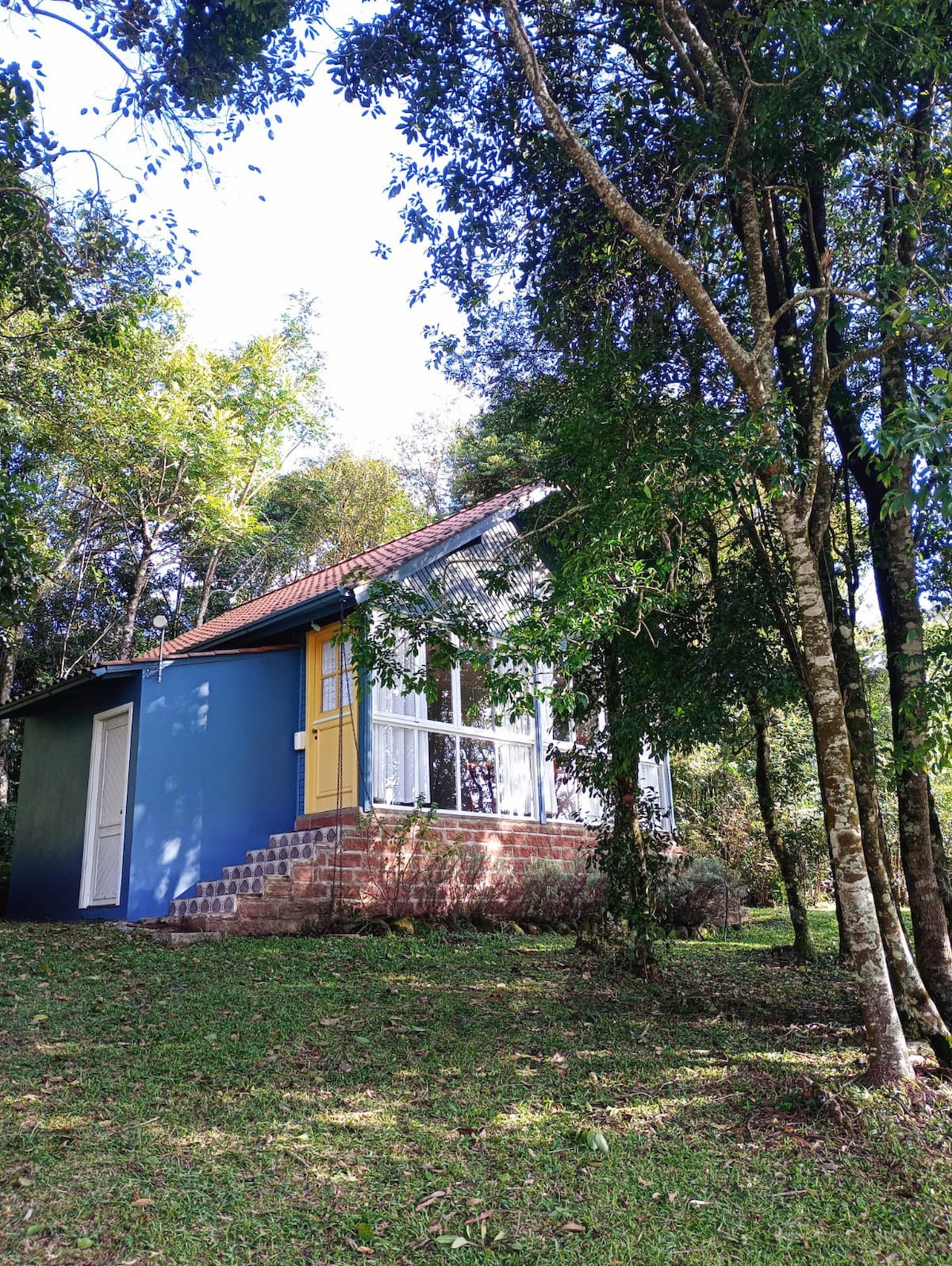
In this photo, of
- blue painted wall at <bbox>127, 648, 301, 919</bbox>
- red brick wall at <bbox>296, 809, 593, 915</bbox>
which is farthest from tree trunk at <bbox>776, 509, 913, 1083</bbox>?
blue painted wall at <bbox>127, 648, 301, 919</bbox>

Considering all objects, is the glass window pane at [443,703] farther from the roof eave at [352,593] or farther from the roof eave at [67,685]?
the roof eave at [67,685]

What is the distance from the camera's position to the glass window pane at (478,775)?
38.6 feet

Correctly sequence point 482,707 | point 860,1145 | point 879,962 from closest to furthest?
point 860,1145 < point 879,962 < point 482,707

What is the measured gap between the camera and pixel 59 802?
11727 mm

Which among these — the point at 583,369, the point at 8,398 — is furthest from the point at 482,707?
the point at 8,398

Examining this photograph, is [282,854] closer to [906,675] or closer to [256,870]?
[256,870]

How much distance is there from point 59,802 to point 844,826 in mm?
9935

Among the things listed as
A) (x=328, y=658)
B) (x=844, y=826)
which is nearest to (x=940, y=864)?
(x=844, y=826)

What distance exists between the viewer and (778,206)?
7.24m

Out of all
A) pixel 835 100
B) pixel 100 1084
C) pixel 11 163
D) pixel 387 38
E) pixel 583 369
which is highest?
pixel 387 38

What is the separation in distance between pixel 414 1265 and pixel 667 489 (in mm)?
4211

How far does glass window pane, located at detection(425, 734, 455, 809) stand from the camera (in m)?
11.4

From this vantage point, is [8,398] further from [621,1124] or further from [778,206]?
[621,1124]

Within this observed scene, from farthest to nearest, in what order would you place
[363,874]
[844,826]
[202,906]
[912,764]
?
[363,874] < [202,906] < [912,764] < [844,826]
